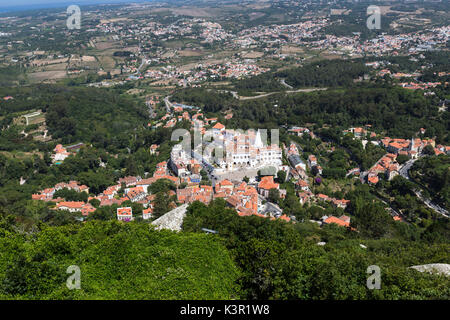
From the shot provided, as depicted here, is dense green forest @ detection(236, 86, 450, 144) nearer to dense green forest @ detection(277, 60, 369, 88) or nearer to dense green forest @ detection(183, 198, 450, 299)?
dense green forest @ detection(277, 60, 369, 88)

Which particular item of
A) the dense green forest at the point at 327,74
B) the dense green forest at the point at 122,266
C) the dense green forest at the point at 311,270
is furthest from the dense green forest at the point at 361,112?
the dense green forest at the point at 122,266

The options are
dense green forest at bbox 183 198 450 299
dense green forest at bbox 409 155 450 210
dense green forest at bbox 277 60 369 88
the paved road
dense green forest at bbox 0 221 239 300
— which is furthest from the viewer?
dense green forest at bbox 277 60 369 88

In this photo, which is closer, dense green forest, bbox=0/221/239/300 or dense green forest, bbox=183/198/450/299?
dense green forest, bbox=183/198/450/299

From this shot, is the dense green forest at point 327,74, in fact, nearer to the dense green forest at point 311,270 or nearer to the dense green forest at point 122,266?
the dense green forest at point 311,270

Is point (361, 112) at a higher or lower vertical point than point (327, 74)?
lower

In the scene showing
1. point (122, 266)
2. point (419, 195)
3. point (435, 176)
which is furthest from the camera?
point (435, 176)

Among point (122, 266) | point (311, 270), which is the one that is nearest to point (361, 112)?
point (311, 270)

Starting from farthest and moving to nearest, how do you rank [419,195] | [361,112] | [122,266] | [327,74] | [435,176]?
[327,74] → [361,112] → [435,176] → [419,195] → [122,266]

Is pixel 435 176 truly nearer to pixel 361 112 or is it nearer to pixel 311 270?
pixel 361 112

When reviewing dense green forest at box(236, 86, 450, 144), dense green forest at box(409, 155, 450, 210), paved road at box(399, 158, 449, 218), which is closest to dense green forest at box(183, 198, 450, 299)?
paved road at box(399, 158, 449, 218)

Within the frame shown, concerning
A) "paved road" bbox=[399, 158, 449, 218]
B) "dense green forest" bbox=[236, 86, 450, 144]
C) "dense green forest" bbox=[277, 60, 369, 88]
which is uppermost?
"dense green forest" bbox=[277, 60, 369, 88]

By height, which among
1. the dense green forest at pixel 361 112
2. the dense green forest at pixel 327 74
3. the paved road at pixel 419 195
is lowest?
the paved road at pixel 419 195

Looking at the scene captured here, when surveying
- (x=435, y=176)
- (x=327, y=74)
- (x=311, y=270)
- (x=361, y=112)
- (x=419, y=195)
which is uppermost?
(x=311, y=270)
